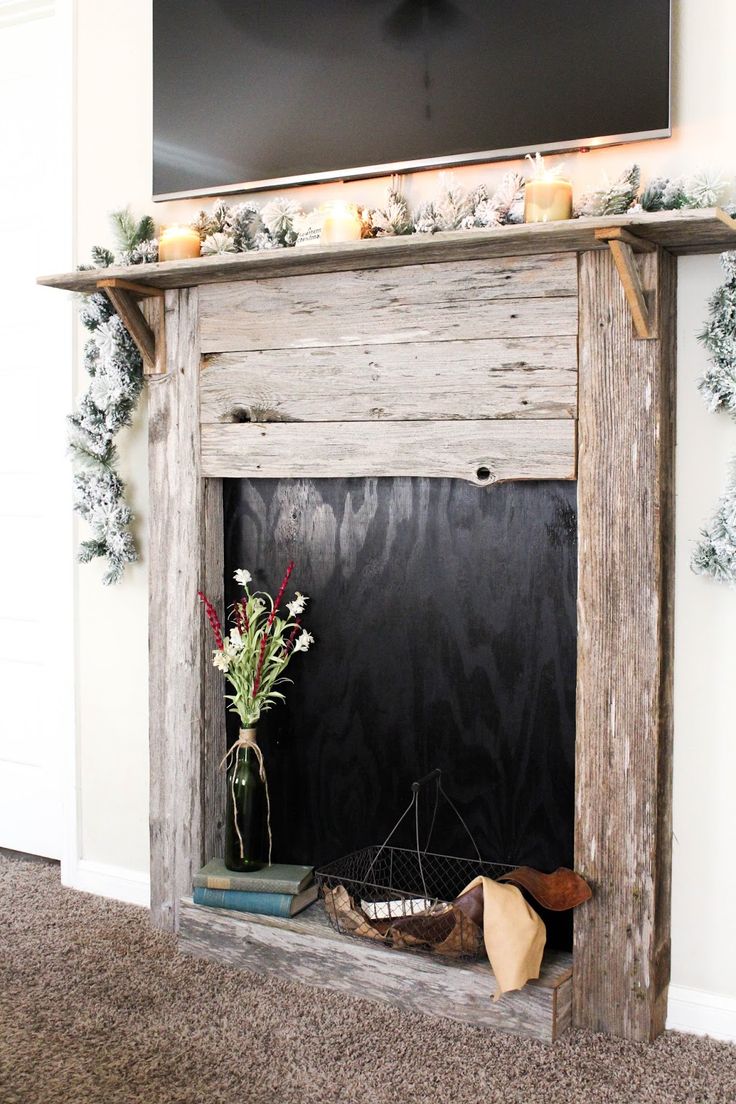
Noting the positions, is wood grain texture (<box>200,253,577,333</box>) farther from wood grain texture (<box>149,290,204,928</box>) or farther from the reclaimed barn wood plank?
wood grain texture (<box>149,290,204,928</box>)

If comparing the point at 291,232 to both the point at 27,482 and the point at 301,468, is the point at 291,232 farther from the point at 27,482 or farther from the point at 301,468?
the point at 27,482

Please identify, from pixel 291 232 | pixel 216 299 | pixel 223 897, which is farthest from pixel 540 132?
pixel 223 897

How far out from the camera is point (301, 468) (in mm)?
2549

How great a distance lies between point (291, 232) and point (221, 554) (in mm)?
824

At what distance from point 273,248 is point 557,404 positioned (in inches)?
31.3

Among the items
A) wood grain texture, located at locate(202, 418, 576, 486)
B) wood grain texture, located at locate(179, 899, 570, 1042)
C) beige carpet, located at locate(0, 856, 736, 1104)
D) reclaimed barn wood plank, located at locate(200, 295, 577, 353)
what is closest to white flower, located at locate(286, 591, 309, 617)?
wood grain texture, located at locate(202, 418, 576, 486)

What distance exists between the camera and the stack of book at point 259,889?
8.29 feet

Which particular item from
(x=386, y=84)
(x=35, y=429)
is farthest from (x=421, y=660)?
(x=35, y=429)

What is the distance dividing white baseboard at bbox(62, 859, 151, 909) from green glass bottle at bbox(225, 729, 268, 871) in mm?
450

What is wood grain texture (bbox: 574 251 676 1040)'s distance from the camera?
86.2 inches

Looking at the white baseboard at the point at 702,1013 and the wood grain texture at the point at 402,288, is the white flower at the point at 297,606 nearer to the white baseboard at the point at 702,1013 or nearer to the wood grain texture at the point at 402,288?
the wood grain texture at the point at 402,288

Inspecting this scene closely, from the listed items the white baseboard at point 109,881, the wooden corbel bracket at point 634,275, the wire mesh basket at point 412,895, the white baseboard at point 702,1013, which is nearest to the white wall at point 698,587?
the white baseboard at point 702,1013

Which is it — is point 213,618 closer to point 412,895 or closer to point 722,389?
point 412,895

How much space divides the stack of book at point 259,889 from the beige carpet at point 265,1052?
152 millimetres
